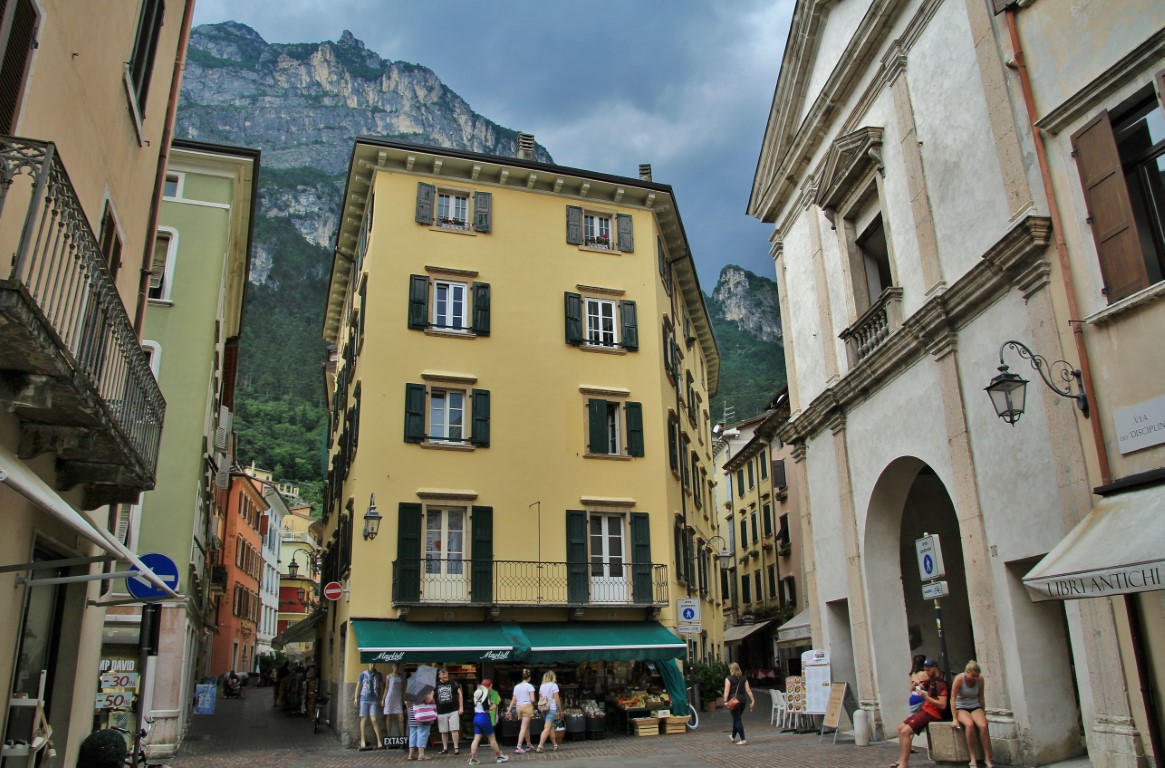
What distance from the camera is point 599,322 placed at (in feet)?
86.8

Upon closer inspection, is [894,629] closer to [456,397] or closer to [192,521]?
[456,397]

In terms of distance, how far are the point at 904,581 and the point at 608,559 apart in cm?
875

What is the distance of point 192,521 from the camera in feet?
70.1

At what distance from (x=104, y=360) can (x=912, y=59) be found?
1236cm

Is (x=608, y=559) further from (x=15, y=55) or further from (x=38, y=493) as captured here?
Result: (x=15, y=55)

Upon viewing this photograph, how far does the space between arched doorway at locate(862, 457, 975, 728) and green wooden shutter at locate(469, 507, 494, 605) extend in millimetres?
→ 9961

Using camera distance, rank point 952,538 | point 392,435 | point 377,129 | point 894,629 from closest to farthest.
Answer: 1. point 894,629
2. point 952,538
3. point 392,435
4. point 377,129

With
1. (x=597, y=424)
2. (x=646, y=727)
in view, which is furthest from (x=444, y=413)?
(x=646, y=727)

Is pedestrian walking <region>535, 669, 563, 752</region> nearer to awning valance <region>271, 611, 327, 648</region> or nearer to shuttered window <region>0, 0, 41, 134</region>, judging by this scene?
awning valance <region>271, 611, 327, 648</region>

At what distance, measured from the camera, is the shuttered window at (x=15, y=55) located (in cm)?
660

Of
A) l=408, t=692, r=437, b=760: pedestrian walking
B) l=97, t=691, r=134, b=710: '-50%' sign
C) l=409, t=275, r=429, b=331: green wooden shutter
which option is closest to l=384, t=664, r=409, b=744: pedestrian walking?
l=408, t=692, r=437, b=760: pedestrian walking

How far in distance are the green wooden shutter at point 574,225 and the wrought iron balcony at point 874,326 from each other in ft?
38.8

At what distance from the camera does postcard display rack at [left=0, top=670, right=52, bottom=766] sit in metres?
7.96

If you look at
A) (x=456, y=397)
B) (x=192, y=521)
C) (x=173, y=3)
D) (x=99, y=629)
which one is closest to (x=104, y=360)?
(x=99, y=629)
